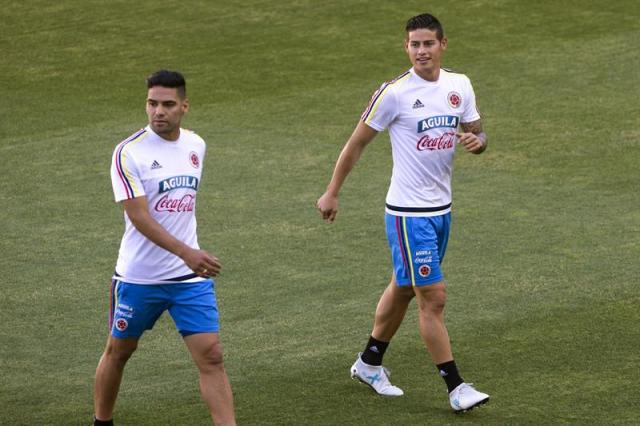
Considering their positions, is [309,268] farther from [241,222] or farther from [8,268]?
[8,268]

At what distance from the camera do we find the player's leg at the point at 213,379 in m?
7.06

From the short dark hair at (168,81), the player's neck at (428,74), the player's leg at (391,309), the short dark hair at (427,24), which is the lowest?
the player's leg at (391,309)

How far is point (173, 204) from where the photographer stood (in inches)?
282

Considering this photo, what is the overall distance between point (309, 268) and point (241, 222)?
1549 millimetres

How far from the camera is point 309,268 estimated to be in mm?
10828

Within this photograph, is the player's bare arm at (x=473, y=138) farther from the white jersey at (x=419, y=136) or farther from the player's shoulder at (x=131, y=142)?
the player's shoulder at (x=131, y=142)

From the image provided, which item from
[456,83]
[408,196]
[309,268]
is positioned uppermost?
[456,83]

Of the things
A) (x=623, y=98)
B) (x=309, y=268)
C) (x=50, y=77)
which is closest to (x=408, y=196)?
(x=309, y=268)

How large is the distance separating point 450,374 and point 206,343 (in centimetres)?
163

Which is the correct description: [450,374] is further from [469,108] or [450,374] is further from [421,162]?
[469,108]

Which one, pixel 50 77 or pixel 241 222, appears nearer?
pixel 241 222

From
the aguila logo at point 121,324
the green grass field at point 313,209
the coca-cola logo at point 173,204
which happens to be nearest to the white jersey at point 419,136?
the green grass field at point 313,209

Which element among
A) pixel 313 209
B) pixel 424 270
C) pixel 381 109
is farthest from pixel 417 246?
pixel 313 209

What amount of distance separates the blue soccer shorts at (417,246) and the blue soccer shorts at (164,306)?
53.8 inches
